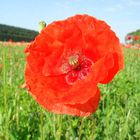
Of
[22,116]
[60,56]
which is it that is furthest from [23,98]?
[60,56]

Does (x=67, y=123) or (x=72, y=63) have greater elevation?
(x=72, y=63)

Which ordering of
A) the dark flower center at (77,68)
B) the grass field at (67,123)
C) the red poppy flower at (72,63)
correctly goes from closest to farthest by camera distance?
1. the red poppy flower at (72,63)
2. the dark flower center at (77,68)
3. the grass field at (67,123)

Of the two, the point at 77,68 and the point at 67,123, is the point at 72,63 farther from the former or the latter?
the point at 67,123

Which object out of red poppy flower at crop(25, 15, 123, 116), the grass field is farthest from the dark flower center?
the grass field

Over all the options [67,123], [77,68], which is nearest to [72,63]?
[77,68]

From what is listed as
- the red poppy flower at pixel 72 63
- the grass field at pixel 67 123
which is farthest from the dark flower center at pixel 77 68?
the grass field at pixel 67 123

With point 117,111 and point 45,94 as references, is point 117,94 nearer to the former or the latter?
point 117,111

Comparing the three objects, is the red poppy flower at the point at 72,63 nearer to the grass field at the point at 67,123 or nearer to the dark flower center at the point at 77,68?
the dark flower center at the point at 77,68

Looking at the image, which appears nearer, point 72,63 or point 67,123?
point 72,63
